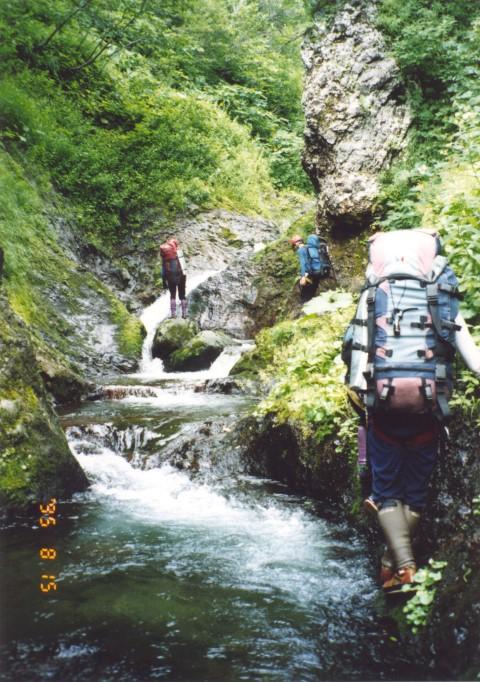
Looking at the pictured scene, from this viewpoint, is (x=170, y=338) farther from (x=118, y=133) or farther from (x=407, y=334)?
(x=407, y=334)

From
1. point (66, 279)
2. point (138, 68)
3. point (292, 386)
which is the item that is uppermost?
point (138, 68)

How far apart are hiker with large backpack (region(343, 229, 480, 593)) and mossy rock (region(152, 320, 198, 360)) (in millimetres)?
10493

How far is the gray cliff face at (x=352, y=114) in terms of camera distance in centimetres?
1055

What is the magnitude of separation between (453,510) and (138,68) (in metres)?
24.0

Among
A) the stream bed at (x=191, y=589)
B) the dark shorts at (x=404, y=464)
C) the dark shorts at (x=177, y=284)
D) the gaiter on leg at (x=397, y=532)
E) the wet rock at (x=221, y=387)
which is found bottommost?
the stream bed at (x=191, y=589)

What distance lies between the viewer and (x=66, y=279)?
14.1m

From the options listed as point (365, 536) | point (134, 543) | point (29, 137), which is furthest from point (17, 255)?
point (365, 536)

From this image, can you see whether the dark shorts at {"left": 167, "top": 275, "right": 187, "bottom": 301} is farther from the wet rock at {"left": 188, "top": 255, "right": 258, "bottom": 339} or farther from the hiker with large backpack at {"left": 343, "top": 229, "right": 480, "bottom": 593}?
the hiker with large backpack at {"left": 343, "top": 229, "right": 480, "bottom": 593}

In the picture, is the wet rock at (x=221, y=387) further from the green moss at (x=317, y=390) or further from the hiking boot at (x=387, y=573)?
the hiking boot at (x=387, y=573)

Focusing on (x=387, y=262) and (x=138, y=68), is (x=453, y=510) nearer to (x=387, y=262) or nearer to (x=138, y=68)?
(x=387, y=262)

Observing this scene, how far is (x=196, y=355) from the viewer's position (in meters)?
13.3

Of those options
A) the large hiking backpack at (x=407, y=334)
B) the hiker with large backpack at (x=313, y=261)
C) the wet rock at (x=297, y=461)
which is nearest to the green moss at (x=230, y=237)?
the hiker with large backpack at (x=313, y=261)
